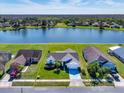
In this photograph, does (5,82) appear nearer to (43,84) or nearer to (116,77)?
(43,84)

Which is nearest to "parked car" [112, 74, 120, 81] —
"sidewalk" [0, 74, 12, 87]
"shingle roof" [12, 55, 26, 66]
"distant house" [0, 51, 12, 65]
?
"sidewalk" [0, 74, 12, 87]

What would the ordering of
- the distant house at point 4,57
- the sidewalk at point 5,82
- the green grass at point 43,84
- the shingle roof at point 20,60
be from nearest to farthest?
the sidewalk at point 5,82 < the green grass at point 43,84 < the shingle roof at point 20,60 < the distant house at point 4,57

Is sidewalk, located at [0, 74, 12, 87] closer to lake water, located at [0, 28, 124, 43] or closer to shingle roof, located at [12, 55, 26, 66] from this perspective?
shingle roof, located at [12, 55, 26, 66]

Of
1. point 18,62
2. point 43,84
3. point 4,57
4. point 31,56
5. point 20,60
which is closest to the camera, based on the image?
point 43,84

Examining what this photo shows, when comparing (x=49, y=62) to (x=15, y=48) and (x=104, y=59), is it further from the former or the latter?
(x=15, y=48)

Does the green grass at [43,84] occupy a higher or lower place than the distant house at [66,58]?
lower

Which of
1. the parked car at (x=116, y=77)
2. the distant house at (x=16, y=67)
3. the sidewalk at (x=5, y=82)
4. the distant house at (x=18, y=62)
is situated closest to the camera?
the sidewalk at (x=5, y=82)

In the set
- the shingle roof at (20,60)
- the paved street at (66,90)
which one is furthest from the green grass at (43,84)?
the shingle roof at (20,60)

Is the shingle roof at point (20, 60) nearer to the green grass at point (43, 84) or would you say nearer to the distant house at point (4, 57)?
the distant house at point (4, 57)

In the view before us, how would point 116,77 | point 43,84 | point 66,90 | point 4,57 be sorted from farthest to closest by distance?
point 4,57
point 116,77
point 43,84
point 66,90

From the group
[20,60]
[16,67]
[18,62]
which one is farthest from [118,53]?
[16,67]

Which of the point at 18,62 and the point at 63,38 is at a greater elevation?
the point at 18,62

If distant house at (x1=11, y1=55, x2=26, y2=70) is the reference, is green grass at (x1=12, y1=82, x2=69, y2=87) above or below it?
below
